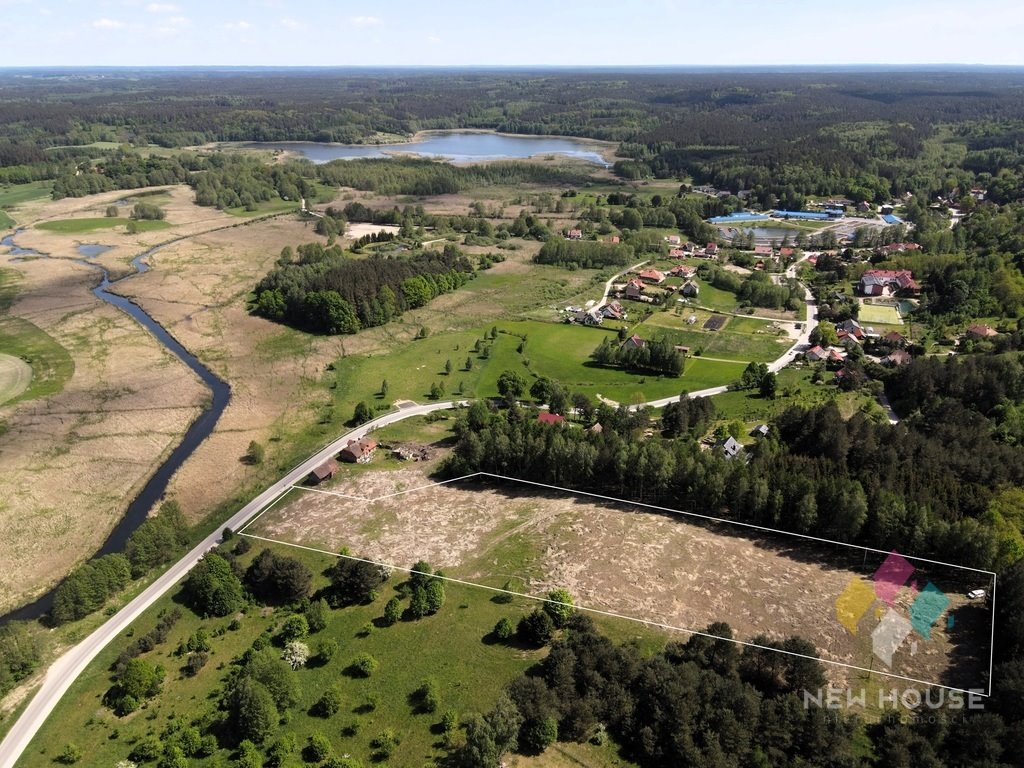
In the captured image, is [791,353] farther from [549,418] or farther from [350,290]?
[350,290]

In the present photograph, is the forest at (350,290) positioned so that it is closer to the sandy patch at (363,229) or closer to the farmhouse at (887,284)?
the sandy patch at (363,229)

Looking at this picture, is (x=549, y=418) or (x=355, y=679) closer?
(x=355, y=679)

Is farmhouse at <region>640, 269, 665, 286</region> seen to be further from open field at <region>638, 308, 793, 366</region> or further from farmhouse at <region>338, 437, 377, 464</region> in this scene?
farmhouse at <region>338, 437, 377, 464</region>

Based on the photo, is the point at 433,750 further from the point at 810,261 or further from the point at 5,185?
the point at 5,185

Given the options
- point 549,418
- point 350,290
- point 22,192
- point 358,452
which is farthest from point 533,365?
point 22,192

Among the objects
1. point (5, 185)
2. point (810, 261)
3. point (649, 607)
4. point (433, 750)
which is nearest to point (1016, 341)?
point (810, 261)

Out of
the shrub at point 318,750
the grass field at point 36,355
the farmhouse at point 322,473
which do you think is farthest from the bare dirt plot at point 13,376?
the shrub at point 318,750

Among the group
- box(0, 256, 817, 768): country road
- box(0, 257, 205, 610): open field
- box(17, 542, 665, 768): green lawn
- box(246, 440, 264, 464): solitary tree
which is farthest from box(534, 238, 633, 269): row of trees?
box(17, 542, 665, 768): green lawn
